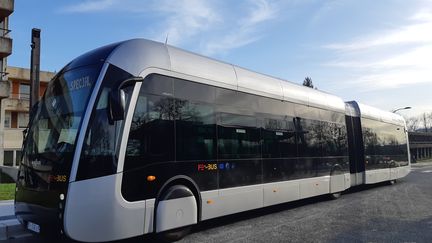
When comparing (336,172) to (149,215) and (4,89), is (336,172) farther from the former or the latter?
(4,89)

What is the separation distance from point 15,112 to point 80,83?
130 ft

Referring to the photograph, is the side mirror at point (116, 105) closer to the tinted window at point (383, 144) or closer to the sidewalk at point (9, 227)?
the sidewalk at point (9, 227)

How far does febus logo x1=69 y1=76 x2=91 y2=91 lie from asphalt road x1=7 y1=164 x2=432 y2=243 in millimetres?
3020

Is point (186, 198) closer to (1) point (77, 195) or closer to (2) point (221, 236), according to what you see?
(2) point (221, 236)

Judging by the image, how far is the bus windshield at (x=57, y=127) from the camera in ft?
21.2

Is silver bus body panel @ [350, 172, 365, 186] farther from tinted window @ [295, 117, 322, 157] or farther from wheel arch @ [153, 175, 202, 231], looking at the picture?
wheel arch @ [153, 175, 202, 231]

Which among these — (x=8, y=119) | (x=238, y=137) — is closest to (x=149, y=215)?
(x=238, y=137)

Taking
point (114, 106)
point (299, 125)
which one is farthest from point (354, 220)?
point (114, 106)

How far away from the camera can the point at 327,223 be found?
367 inches

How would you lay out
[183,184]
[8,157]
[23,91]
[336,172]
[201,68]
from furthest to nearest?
[23,91] → [8,157] → [336,172] → [201,68] → [183,184]

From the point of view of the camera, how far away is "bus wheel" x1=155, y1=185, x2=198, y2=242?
7.05 metres

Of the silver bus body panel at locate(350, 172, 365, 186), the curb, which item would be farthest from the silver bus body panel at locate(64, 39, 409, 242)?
the silver bus body panel at locate(350, 172, 365, 186)

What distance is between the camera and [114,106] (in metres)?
6.34

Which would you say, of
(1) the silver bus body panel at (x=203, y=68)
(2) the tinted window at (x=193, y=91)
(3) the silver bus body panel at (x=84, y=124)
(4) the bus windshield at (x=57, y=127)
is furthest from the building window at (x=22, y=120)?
(3) the silver bus body panel at (x=84, y=124)
